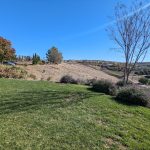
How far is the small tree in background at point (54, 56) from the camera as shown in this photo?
2504 inches

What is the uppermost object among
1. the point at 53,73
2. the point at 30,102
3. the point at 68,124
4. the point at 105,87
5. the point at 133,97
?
the point at 53,73

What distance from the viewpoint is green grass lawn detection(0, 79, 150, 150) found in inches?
283

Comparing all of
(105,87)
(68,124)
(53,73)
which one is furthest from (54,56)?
(68,124)

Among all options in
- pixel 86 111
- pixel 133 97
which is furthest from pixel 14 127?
pixel 133 97

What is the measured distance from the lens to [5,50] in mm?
56906

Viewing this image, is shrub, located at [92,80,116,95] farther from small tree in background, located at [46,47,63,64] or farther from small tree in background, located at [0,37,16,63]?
small tree in background, located at [46,47,63,64]

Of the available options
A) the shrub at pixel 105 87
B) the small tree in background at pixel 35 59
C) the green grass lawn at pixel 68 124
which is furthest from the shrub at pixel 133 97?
the small tree in background at pixel 35 59

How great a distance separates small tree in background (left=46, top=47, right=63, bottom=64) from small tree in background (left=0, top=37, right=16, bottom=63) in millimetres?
8707

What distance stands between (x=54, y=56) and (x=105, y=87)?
4736 cm

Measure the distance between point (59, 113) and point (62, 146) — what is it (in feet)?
9.54

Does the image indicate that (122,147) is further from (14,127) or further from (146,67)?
(146,67)

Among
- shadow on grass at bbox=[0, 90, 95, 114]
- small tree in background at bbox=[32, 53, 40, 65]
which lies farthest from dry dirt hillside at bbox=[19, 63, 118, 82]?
shadow on grass at bbox=[0, 90, 95, 114]

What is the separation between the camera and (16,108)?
9852 millimetres

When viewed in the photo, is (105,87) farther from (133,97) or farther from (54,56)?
(54,56)
